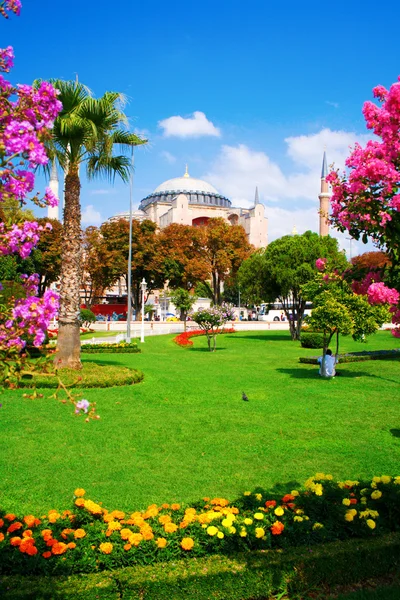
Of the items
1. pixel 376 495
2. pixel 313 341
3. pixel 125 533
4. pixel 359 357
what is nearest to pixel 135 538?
pixel 125 533

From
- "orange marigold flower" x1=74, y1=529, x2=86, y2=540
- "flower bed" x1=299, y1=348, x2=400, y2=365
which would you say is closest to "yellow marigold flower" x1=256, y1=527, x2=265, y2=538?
"orange marigold flower" x1=74, y1=529, x2=86, y2=540

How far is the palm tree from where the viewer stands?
12.7 meters

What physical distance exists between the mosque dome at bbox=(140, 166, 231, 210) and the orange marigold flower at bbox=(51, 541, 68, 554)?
7603cm

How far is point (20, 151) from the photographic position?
2.43m

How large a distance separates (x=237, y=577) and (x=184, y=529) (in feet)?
1.86

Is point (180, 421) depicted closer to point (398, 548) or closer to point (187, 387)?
point (187, 387)

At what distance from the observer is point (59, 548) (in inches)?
147

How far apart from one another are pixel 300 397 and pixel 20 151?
9.62 m

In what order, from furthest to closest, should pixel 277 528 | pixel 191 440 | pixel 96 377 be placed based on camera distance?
pixel 96 377, pixel 191 440, pixel 277 528

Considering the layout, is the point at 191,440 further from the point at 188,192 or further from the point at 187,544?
the point at 188,192

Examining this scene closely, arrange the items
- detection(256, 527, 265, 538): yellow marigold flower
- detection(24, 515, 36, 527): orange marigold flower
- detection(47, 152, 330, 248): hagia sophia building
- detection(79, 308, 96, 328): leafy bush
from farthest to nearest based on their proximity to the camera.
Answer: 1. detection(47, 152, 330, 248): hagia sophia building
2. detection(79, 308, 96, 328): leafy bush
3. detection(24, 515, 36, 527): orange marigold flower
4. detection(256, 527, 265, 538): yellow marigold flower

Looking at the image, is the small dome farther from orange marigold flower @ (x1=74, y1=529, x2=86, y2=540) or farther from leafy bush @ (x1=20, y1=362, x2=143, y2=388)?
orange marigold flower @ (x1=74, y1=529, x2=86, y2=540)

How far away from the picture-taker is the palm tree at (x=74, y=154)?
12680 mm

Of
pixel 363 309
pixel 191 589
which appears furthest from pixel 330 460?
pixel 363 309
